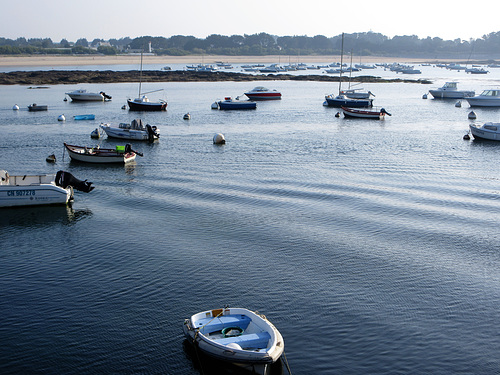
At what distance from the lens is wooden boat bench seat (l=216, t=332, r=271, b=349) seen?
16.6 meters

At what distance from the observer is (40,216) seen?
3147cm

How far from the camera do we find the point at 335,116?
76938mm

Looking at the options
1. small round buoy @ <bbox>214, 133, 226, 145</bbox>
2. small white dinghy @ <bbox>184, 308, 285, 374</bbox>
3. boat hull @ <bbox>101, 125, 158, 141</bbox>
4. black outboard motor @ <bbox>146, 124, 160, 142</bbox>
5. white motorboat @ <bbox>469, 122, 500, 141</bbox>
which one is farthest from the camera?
Result: white motorboat @ <bbox>469, 122, 500, 141</bbox>

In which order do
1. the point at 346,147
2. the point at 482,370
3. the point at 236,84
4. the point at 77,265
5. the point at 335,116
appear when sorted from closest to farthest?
the point at 482,370 → the point at 77,265 → the point at 346,147 → the point at 335,116 → the point at 236,84

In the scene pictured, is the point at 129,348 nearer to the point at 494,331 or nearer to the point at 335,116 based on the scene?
the point at 494,331

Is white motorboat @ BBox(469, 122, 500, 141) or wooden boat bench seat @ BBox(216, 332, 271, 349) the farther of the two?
white motorboat @ BBox(469, 122, 500, 141)

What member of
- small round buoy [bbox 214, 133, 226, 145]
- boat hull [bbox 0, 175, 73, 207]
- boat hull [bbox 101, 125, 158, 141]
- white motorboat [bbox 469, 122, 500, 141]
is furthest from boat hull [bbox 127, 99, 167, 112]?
boat hull [bbox 0, 175, 73, 207]

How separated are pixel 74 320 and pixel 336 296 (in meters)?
9.83

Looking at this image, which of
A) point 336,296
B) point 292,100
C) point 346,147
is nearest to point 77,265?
point 336,296

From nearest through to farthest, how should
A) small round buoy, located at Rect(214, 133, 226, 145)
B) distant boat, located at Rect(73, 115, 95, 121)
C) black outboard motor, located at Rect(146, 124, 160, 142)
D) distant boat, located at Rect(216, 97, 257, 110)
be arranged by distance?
small round buoy, located at Rect(214, 133, 226, 145), black outboard motor, located at Rect(146, 124, 160, 142), distant boat, located at Rect(73, 115, 95, 121), distant boat, located at Rect(216, 97, 257, 110)

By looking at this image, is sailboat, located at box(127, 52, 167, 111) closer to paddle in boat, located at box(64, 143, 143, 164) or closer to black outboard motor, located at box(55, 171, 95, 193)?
paddle in boat, located at box(64, 143, 143, 164)

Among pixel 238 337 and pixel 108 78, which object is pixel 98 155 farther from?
pixel 108 78

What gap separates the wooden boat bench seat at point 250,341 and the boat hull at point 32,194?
760 inches

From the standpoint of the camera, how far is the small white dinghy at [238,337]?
15.9 meters
